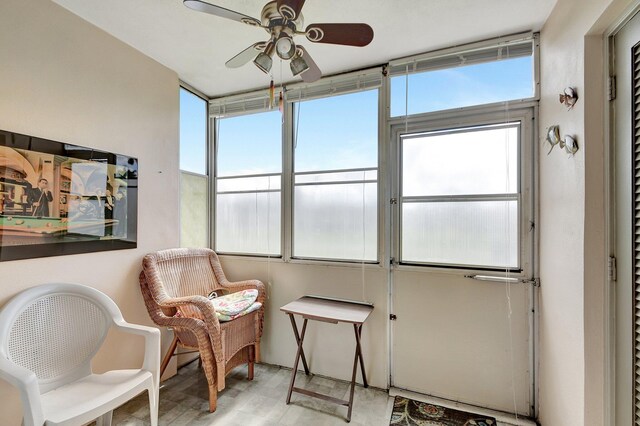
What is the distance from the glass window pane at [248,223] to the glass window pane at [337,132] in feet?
1.72

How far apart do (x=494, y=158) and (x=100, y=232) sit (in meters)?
3.02

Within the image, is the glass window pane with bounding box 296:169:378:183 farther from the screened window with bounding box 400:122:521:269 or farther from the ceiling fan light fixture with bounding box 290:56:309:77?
the ceiling fan light fixture with bounding box 290:56:309:77

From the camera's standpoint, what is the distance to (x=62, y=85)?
5.99 ft

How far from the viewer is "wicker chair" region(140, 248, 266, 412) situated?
6.75 ft

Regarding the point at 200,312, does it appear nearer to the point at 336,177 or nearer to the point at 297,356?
the point at 297,356

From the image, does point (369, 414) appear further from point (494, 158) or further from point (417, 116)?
point (417, 116)

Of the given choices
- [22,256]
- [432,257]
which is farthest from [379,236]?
[22,256]

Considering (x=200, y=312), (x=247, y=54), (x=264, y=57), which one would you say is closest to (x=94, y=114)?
(x=247, y=54)

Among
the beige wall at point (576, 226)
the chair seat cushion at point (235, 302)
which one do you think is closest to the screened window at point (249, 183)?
the chair seat cushion at point (235, 302)

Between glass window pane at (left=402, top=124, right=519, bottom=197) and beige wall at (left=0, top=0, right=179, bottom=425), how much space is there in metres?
2.21

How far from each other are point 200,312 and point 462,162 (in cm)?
238

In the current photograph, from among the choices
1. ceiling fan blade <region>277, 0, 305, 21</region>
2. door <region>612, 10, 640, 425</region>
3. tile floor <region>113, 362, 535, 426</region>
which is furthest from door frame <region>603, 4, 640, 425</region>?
ceiling fan blade <region>277, 0, 305, 21</region>

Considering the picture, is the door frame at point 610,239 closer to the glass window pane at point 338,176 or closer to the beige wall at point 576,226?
the beige wall at point 576,226

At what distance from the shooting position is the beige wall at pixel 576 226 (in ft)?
4.37
